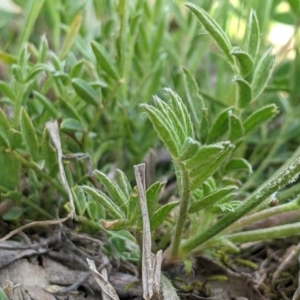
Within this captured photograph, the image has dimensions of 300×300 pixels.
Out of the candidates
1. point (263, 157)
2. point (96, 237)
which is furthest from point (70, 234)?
point (263, 157)

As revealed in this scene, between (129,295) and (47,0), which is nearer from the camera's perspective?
(129,295)

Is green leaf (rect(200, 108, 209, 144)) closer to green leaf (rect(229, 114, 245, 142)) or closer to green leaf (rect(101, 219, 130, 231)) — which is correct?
green leaf (rect(229, 114, 245, 142))

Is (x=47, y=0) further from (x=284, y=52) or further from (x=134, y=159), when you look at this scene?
(x=284, y=52)

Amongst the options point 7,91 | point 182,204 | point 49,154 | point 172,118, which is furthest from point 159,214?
point 7,91

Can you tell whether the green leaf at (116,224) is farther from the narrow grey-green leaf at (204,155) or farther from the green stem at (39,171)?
the green stem at (39,171)

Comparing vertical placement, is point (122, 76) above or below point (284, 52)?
below

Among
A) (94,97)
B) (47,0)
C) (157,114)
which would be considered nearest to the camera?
(157,114)
